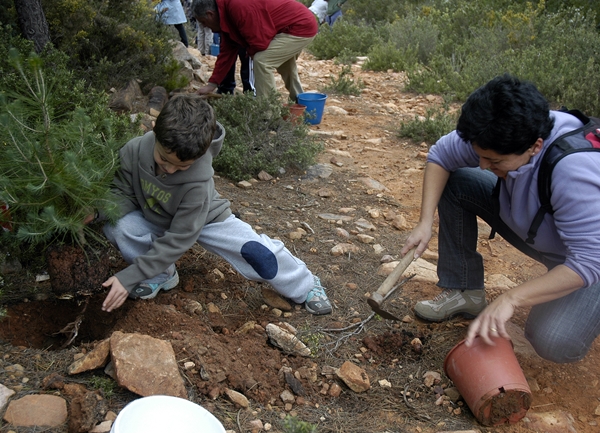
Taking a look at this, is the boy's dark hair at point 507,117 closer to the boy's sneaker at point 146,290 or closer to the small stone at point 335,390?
the small stone at point 335,390

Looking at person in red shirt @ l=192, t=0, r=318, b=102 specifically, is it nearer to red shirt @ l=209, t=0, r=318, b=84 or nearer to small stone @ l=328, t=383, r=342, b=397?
red shirt @ l=209, t=0, r=318, b=84

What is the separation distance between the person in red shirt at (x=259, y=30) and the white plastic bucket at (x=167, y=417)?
13.0 ft

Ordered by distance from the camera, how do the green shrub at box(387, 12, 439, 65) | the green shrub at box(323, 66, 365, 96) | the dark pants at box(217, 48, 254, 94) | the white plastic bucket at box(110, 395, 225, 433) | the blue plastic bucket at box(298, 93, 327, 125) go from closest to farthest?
the white plastic bucket at box(110, 395, 225, 433) < the blue plastic bucket at box(298, 93, 327, 125) < the dark pants at box(217, 48, 254, 94) < the green shrub at box(323, 66, 365, 96) < the green shrub at box(387, 12, 439, 65)

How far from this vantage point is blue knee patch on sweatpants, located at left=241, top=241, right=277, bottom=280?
269cm

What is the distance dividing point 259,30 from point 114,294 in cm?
371

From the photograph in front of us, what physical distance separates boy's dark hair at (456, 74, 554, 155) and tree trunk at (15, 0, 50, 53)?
3.07 metres

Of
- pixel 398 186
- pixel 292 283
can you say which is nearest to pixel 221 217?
pixel 292 283

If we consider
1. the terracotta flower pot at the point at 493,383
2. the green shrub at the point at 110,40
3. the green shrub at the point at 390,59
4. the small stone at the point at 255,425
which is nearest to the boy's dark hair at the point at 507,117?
the terracotta flower pot at the point at 493,383

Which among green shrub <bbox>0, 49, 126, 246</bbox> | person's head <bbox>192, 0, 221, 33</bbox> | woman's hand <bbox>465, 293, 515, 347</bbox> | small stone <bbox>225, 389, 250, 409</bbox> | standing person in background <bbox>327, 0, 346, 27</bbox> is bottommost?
standing person in background <bbox>327, 0, 346, 27</bbox>

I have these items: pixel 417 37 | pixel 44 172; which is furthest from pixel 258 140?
pixel 417 37

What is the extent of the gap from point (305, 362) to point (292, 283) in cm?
42

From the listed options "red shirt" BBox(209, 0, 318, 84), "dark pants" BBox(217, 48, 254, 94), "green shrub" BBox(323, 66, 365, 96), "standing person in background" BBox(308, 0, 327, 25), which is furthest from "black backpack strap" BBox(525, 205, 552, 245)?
"standing person in background" BBox(308, 0, 327, 25)

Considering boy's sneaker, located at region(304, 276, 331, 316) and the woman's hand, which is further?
boy's sneaker, located at region(304, 276, 331, 316)

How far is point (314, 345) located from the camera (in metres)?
2.64
